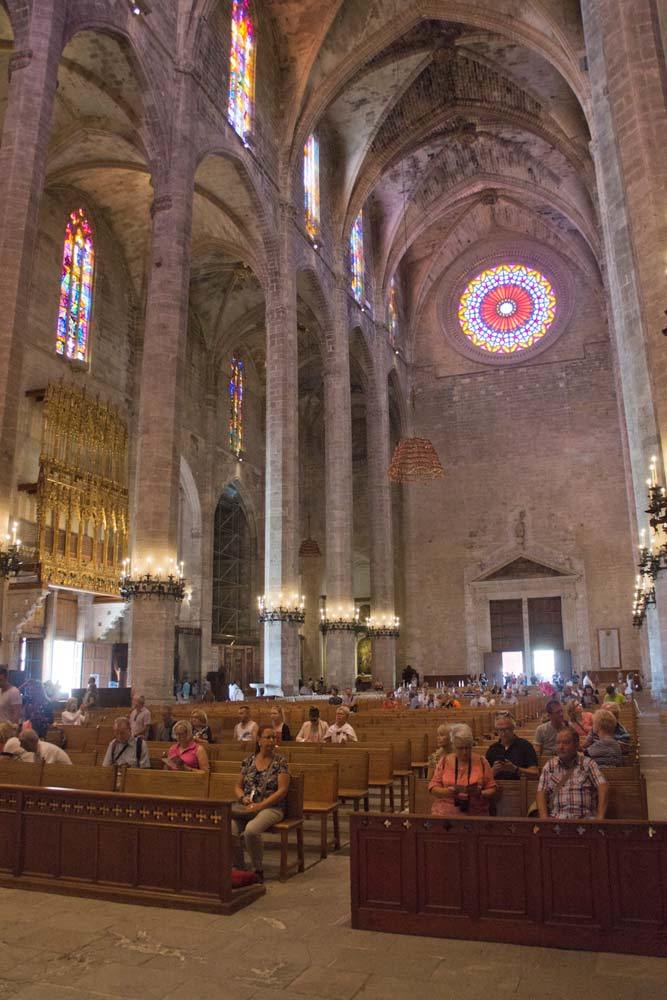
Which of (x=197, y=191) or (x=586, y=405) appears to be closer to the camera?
(x=197, y=191)

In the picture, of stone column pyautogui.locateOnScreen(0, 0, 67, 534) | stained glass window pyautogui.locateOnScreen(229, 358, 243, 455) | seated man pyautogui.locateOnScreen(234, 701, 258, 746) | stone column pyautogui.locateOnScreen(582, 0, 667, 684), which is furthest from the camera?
stained glass window pyautogui.locateOnScreen(229, 358, 243, 455)

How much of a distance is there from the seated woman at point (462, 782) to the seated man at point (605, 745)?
133cm

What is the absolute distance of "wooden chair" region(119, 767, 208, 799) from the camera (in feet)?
19.1

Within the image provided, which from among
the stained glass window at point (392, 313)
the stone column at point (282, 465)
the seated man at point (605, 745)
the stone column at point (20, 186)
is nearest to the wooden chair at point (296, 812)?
the seated man at point (605, 745)

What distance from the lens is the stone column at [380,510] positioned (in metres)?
30.8

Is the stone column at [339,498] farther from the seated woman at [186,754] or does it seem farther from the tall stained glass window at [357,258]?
the seated woman at [186,754]

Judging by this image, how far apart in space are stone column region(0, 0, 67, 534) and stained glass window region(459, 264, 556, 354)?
25.8 meters

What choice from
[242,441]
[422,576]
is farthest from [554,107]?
[422,576]

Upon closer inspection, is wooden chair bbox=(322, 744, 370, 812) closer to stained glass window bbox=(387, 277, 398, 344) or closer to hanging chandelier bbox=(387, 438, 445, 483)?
hanging chandelier bbox=(387, 438, 445, 483)

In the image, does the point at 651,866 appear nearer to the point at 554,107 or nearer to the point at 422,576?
the point at 554,107

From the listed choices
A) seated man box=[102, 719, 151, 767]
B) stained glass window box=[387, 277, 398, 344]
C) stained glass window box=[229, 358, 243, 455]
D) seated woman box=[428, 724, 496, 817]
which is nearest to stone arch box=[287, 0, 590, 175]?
stained glass window box=[229, 358, 243, 455]

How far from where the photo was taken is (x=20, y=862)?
518cm

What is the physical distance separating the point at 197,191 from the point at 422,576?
63.6 feet

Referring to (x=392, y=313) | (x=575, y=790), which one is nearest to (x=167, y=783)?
(x=575, y=790)
